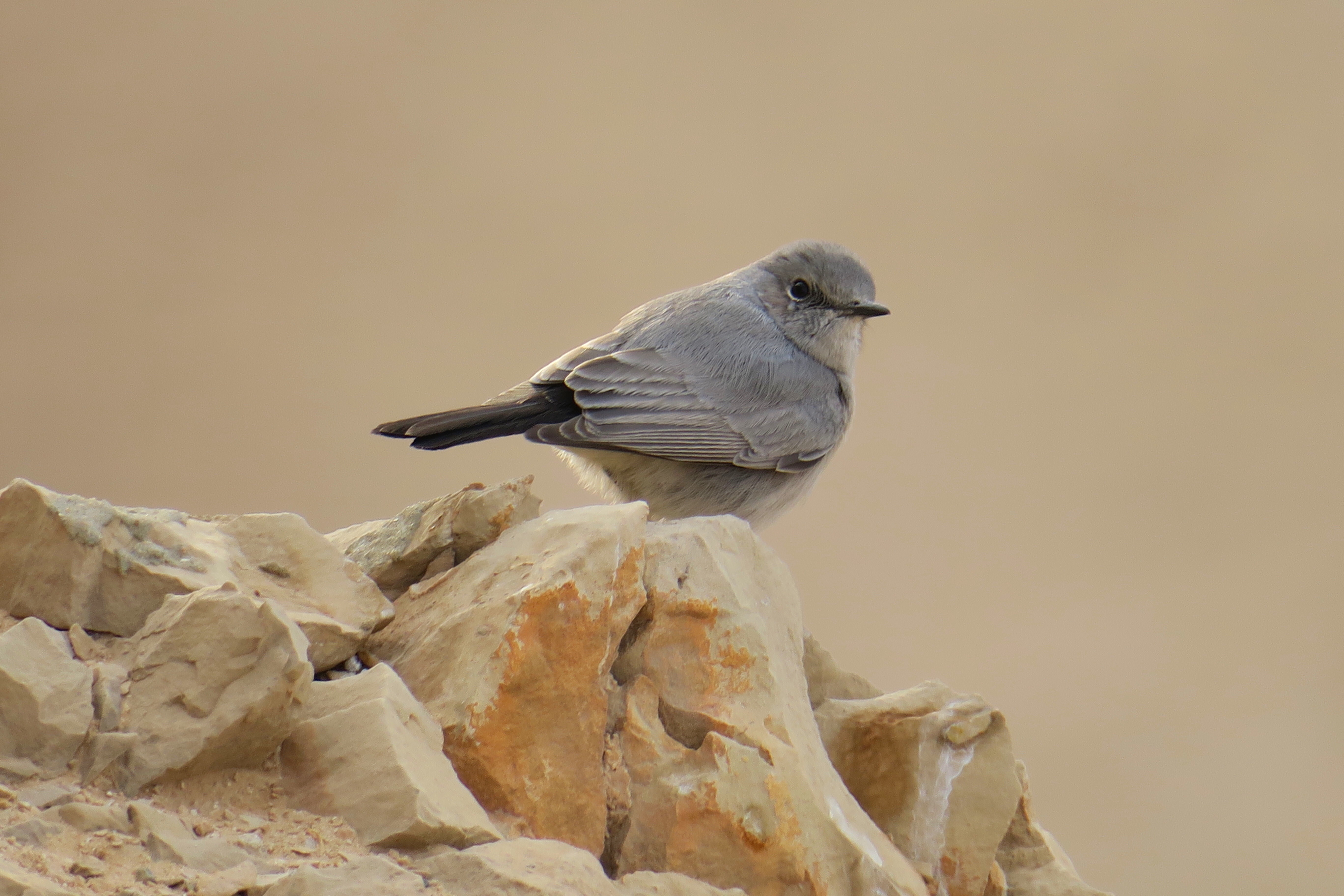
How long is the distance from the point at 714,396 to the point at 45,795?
263 cm

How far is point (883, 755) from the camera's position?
8.92 feet

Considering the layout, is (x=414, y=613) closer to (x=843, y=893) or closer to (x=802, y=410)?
(x=843, y=893)

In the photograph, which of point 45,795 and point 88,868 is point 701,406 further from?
point 88,868

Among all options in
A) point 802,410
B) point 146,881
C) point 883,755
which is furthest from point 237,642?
point 802,410

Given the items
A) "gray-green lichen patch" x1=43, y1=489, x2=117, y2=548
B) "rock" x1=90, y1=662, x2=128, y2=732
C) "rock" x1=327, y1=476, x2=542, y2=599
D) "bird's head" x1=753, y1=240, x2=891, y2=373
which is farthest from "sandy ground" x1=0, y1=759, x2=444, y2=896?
"bird's head" x1=753, y1=240, x2=891, y2=373

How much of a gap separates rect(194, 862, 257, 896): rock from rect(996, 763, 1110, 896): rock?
172cm

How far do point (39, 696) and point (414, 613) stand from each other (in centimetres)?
81

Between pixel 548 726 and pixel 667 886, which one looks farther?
pixel 548 726

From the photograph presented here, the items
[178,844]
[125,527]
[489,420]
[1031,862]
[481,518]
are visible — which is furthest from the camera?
[489,420]

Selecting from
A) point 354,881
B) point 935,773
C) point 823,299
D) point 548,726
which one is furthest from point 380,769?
point 823,299

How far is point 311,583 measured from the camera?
2.43 m

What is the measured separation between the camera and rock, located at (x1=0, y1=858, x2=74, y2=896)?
137cm

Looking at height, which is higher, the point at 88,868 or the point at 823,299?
the point at 823,299

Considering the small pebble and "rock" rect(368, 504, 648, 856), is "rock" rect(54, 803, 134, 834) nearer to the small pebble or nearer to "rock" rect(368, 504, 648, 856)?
the small pebble
